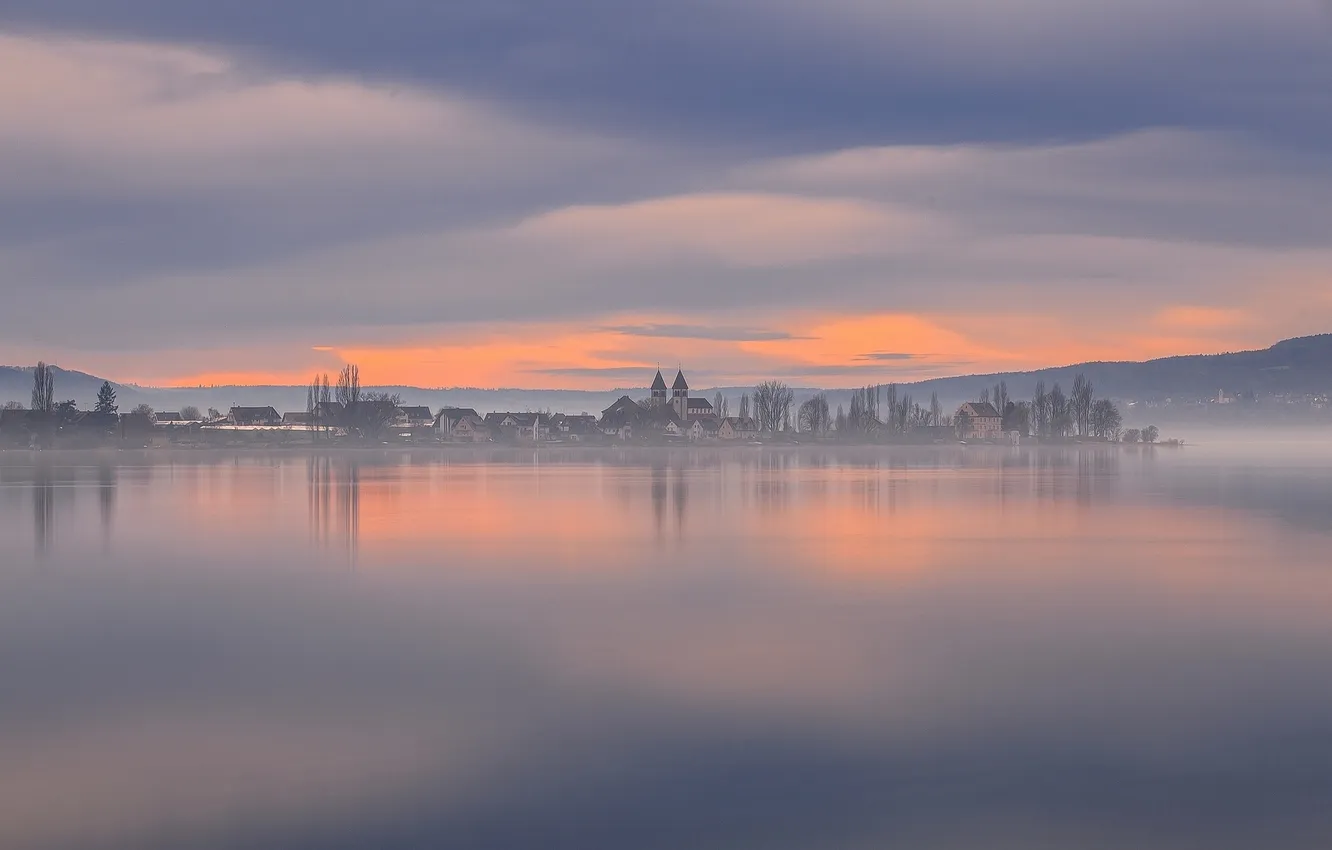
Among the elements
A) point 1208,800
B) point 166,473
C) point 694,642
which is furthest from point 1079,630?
point 166,473

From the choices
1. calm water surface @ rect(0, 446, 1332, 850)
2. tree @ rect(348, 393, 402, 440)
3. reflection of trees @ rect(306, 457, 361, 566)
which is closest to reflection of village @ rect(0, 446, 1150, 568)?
reflection of trees @ rect(306, 457, 361, 566)

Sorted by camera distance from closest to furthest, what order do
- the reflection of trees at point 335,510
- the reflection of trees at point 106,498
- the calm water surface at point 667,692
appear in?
the calm water surface at point 667,692, the reflection of trees at point 335,510, the reflection of trees at point 106,498

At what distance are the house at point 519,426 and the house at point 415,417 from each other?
941 cm

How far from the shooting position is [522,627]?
63.1ft

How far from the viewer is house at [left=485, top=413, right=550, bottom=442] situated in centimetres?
18382

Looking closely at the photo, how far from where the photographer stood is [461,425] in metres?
181

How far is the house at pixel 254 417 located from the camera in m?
180

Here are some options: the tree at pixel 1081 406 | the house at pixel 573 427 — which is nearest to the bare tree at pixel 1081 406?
the tree at pixel 1081 406

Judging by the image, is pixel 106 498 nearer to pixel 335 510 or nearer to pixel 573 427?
pixel 335 510

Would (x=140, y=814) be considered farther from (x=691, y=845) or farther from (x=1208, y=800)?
(x=1208, y=800)

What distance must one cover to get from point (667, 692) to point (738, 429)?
172654 millimetres

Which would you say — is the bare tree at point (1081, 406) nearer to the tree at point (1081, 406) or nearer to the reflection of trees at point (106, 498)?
the tree at point (1081, 406)

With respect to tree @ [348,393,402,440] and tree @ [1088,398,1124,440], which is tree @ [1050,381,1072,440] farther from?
tree @ [348,393,402,440]

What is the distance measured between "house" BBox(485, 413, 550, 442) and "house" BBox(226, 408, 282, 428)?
31408 millimetres
